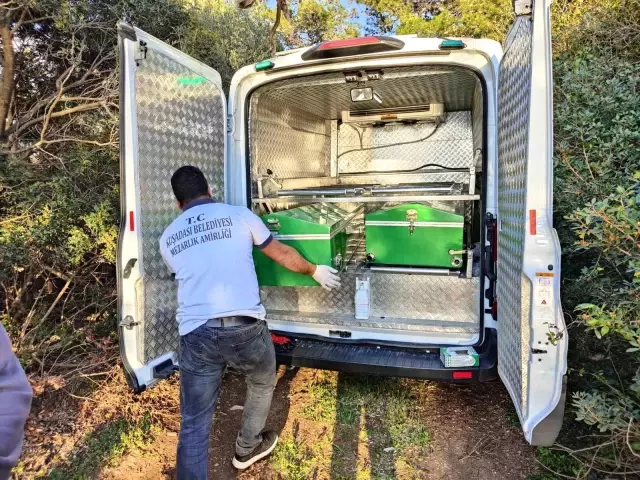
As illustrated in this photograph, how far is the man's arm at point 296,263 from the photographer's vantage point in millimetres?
2742

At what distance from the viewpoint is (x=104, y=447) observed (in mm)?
3014

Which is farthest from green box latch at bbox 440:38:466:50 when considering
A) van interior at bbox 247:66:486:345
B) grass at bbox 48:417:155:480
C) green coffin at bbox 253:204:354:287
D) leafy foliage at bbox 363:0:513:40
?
leafy foliage at bbox 363:0:513:40

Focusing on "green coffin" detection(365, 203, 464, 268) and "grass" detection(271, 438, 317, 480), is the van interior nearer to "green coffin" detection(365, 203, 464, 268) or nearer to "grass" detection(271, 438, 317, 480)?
"green coffin" detection(365, 203, 464, 268)

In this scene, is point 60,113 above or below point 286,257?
above

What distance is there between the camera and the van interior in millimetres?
3186

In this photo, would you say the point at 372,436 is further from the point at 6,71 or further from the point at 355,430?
the point at 6,71

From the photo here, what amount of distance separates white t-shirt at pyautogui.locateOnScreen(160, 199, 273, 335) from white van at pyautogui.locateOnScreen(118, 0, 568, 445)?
30 centimetres

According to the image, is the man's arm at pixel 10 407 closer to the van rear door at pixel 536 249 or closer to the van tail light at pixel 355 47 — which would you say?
the van rear door at pixel 536 249

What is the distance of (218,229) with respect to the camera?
2.55 meters

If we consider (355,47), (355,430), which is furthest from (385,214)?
(355,430)

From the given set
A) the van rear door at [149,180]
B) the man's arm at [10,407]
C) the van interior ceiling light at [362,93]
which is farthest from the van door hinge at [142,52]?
the man's arm at [10,407]

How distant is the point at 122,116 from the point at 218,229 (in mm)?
829

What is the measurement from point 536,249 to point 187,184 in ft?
6.16

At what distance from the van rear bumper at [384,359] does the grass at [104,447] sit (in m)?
1.09
